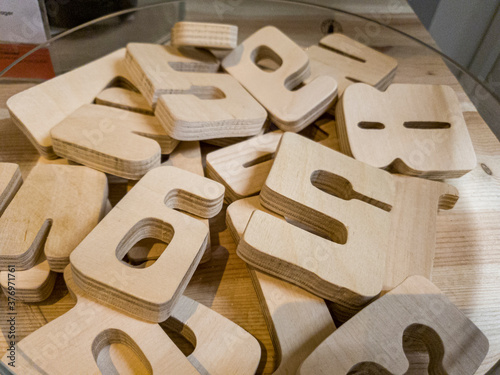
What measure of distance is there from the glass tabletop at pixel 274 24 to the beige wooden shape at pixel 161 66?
14 centimetres

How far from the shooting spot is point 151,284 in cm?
50

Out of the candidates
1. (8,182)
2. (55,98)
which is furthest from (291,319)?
(55,98)

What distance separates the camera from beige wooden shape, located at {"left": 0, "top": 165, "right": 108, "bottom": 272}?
0.55m

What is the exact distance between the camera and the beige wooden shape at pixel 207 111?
0.67m

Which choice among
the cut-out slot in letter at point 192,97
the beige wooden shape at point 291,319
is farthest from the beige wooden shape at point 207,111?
the beige wooden shape at point 291,319

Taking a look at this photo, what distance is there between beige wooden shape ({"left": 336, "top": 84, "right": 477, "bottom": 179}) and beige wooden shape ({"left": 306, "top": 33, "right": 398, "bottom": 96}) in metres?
0.08

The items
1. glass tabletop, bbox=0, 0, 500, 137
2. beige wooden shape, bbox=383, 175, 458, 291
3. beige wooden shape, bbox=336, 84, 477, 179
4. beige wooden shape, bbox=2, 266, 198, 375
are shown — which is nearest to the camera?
beige wooden shape, bbox=2, 266, 198, 375

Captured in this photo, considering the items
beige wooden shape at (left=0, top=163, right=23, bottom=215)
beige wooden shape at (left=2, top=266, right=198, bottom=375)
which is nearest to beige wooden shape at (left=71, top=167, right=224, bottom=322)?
beige wooden shape at (left=2, top=266, right=198, bottom=375)

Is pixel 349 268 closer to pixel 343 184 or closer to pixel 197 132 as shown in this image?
pixel 343 184

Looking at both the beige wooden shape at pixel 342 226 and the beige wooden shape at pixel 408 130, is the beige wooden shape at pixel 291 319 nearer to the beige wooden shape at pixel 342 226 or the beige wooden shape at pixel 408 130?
the beige wooden shape at pixel 342 226

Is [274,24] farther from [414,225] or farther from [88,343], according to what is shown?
[88,343]

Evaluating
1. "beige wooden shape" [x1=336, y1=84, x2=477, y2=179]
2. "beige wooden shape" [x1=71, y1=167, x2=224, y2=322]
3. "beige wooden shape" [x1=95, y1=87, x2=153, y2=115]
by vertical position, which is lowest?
"beige wooden shape" [x1=71, y1=167, x2=224, y2=322]

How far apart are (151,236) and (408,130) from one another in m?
0.46

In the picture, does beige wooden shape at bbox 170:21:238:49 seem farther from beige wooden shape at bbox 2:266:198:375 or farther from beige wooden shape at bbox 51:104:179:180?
beige wooden shape at bbox 2:266:198:375
